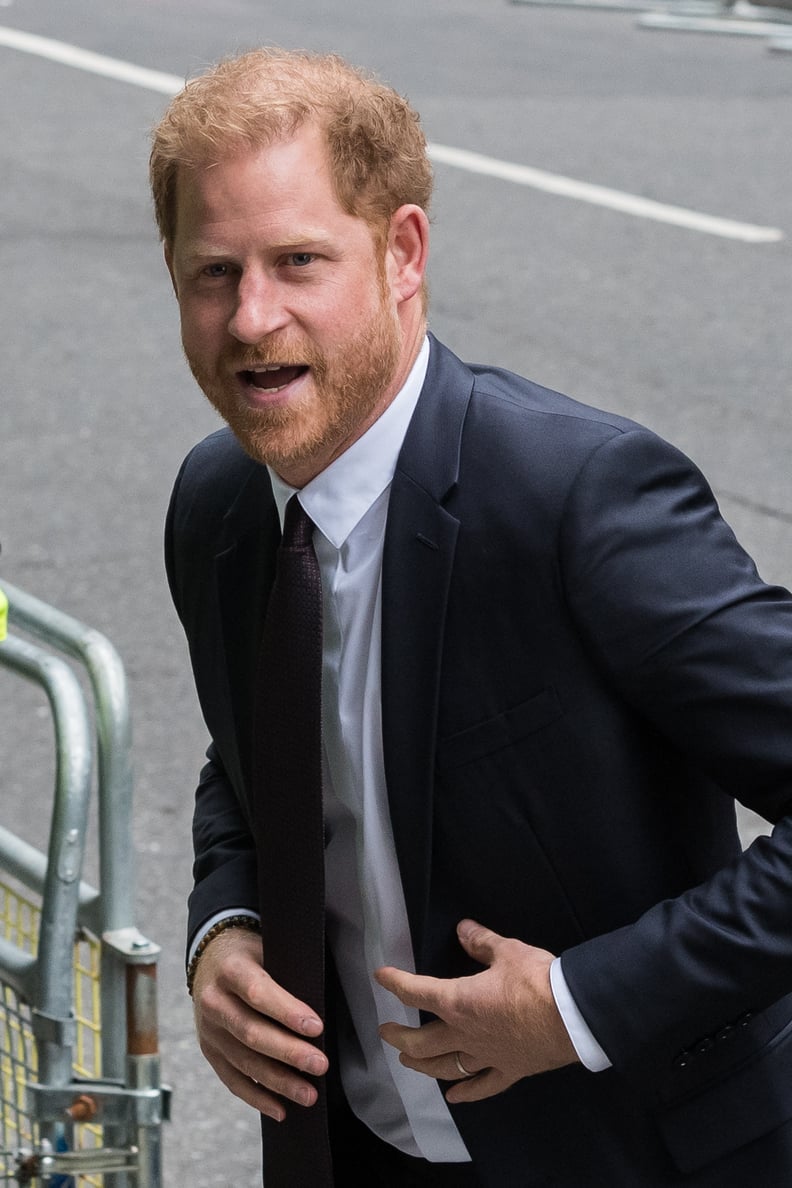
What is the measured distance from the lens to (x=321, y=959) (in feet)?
7.07

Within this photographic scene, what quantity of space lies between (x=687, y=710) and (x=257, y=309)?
24.0 inches

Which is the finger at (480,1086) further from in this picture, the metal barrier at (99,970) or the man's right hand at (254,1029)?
the metal barrier at (99,970)

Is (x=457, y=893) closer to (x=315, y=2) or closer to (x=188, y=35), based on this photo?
(x=188, y=35)

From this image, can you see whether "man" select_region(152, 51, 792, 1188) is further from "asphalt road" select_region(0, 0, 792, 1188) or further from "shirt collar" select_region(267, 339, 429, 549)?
"asphalt road" select_region(0, 0, 792, 1188)

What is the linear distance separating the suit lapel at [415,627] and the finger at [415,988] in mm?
83

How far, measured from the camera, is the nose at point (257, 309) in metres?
1.99

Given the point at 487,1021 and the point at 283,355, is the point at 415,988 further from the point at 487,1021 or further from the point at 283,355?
the point at 283,355

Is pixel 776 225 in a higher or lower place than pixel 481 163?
lower

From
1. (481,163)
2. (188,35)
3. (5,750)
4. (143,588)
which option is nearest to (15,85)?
(188,35)

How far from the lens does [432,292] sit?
29.8 ft

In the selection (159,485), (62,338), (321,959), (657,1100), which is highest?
(62,338)

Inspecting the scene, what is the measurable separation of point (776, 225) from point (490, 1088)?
30.1 feet

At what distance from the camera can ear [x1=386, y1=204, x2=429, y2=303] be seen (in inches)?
81.7

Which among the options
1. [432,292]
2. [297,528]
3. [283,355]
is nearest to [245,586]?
[297,528]
